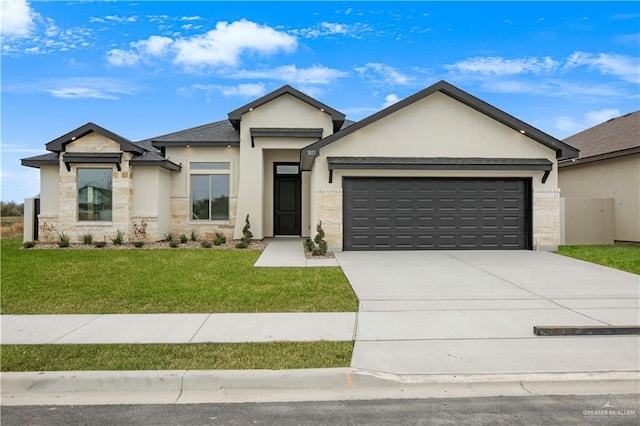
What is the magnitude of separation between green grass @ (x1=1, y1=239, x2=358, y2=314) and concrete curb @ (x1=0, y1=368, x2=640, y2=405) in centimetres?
251

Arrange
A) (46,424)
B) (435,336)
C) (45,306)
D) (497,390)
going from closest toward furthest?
1. (46,424)
2. (497,390)
3. (435,336)
4. (45,306)

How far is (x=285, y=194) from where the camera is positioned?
1858cm

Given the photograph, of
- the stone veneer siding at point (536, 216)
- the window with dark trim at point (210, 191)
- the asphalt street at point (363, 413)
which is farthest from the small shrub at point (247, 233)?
the asphalt street at point (363, 413)

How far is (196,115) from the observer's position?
26734 millimetres

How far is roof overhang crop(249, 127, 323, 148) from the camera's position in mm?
16203

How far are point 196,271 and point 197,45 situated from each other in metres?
14.8

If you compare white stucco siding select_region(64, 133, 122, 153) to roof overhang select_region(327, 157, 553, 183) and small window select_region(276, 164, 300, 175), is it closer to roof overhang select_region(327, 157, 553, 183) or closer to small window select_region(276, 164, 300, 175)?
small window select_region(276, 164, 300, 175)

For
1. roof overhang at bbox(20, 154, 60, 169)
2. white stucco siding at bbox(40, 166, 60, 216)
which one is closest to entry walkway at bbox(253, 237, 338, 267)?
white stucco siding at bbox(40, 166, 60, 216)

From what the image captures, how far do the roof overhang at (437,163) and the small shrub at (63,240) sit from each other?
32.7ft

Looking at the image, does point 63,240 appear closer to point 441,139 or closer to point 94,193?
point 94,193

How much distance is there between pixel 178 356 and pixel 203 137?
14.1 metres

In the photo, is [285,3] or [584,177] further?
[584,177]

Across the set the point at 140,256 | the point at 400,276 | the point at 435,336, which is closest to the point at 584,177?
the point at 400,276

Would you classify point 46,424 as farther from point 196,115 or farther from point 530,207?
point 196,115
